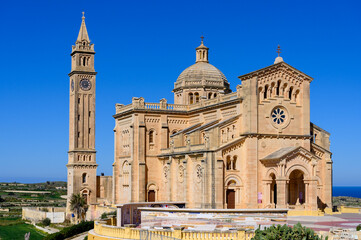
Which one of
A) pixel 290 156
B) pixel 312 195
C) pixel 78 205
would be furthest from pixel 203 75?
pixel 312 195

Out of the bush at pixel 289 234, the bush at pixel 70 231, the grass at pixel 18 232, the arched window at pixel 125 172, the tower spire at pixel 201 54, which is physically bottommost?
the grass at pixel 18 232

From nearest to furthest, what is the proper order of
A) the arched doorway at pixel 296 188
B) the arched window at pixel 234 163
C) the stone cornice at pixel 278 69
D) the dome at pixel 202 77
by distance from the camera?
the stone cornice at pixel 278 69, the arched window at pixel 234 163, the arched doorway at pixel 296 188, the dome at pixel 202 77

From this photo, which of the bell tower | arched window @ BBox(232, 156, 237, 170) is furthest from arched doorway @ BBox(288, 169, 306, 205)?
the bell tower

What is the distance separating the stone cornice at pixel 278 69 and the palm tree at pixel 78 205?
3270 cm

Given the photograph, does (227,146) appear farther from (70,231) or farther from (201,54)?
(201,54)

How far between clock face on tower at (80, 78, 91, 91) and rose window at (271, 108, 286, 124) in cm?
3385

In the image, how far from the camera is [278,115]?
56562 millimetres

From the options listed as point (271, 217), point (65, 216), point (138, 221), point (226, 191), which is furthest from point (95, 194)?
point (271, 217)

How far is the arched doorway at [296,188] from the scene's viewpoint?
184 ft

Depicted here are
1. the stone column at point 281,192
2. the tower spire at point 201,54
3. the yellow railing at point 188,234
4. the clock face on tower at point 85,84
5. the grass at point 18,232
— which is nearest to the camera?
the yellow railing at point 188,234

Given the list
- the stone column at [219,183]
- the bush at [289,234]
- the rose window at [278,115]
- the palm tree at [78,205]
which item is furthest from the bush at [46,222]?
the bush at [289,234]

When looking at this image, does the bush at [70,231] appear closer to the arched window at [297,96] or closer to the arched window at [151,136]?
the arched window at [151,136]

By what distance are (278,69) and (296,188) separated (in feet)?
36.3

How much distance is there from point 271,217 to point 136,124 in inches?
1229
